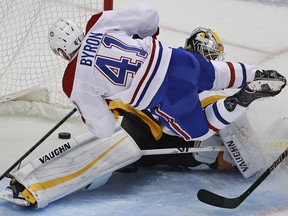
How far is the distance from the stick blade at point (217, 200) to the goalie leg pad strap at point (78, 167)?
311mm

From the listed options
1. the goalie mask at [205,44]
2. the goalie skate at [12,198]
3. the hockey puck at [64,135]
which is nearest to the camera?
the goalie skate at [12,198]

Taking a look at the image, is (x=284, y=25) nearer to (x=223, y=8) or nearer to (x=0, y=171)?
(x=223, y=8)

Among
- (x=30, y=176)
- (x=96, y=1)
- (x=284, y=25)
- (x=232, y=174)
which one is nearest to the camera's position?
(x=30, y=176)

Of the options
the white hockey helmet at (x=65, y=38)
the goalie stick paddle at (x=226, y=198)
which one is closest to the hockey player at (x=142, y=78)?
the white hockey helmet at (x=65, y=38)

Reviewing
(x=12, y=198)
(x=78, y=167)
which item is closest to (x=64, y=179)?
(x=78, y=167)

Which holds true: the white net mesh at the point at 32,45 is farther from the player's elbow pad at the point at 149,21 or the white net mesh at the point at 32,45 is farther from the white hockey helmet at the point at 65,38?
the white hockey helmet at the point at 65,38

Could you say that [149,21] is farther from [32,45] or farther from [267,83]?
[32,45]

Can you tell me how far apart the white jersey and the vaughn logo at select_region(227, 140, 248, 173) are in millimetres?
414

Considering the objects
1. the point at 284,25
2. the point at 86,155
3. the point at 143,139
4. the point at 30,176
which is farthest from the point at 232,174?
the point at 284,25

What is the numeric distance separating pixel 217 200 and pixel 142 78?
0.50 m

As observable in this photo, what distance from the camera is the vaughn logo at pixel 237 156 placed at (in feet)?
10.7

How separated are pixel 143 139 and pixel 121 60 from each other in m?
0.45

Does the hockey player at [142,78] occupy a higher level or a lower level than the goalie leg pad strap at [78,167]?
higher

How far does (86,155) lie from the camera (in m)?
3.21
